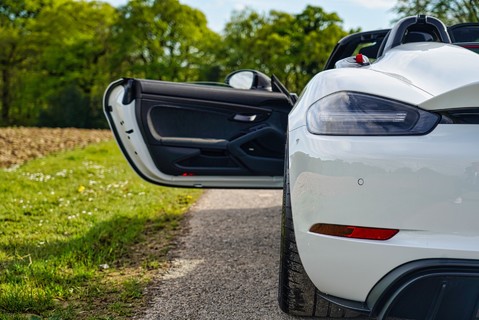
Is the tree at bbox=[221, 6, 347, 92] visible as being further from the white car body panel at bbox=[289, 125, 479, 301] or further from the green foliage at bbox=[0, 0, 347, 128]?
the white car body panel at bbox=[289, 125, 479, 301]

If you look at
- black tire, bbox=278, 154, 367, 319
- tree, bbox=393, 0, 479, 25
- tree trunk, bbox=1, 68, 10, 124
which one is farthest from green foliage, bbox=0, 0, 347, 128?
black tire, bbox=278, 154, 367, 319

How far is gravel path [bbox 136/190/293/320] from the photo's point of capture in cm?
275

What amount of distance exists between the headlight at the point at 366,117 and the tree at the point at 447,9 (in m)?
11.8

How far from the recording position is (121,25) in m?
33.0

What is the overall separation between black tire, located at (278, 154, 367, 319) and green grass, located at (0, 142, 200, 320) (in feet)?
3.09

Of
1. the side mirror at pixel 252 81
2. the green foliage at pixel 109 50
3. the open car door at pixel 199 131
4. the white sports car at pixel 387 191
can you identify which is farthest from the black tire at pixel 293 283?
the green foliage at pixel 109 50

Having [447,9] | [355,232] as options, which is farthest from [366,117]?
[447,9]

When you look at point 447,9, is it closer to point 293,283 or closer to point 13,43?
point 293,283

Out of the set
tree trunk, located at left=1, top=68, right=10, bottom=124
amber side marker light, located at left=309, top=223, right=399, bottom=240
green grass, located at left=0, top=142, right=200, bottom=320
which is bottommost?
tree trunk, located at left=1, top=68, right=10, bottom=124

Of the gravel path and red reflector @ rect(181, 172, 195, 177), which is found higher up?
red reflector @ rect(181, 172, 195, 177)

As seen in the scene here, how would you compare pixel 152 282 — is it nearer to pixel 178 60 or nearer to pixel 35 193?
pixel 35 193

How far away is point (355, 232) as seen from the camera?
6.04 feet

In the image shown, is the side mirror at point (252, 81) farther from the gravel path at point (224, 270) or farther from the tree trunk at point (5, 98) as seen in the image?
the tree trunk at point (5, 98)

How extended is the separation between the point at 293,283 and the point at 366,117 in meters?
0.77
